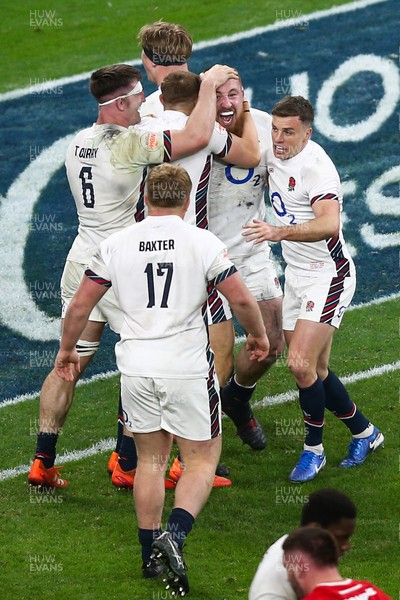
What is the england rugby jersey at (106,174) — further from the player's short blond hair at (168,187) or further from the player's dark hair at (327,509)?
the player's dark hair at (327,509)

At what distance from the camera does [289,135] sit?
25.5ft

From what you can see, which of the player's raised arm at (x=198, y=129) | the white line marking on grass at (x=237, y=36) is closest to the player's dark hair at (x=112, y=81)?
the player's raised arm at (x=198, y=129)

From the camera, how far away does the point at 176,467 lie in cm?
788

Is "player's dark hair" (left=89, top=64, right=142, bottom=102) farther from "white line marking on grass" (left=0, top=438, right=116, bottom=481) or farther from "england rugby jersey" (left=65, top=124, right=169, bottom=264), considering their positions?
"white line marking on grass" (left=0, top=438, right=116, bottom=481)

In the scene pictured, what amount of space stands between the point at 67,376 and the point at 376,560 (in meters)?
2.01

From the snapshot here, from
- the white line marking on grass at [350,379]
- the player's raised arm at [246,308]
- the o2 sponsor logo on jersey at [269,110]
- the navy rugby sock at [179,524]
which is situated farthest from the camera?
the o2 sponsor logo on jersey at [269,110]

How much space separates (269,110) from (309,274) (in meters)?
6.55

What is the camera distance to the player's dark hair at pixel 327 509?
15.9ft

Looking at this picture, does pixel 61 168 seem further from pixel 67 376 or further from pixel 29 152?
pixel 67 376

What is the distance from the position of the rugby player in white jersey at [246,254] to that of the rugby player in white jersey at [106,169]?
693 mm

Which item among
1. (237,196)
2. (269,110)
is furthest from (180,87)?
(269,110)

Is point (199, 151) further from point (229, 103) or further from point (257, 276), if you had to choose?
point (257, 276)

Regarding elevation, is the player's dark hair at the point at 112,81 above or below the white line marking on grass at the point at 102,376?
above

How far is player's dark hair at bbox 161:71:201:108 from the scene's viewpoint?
7.45m
